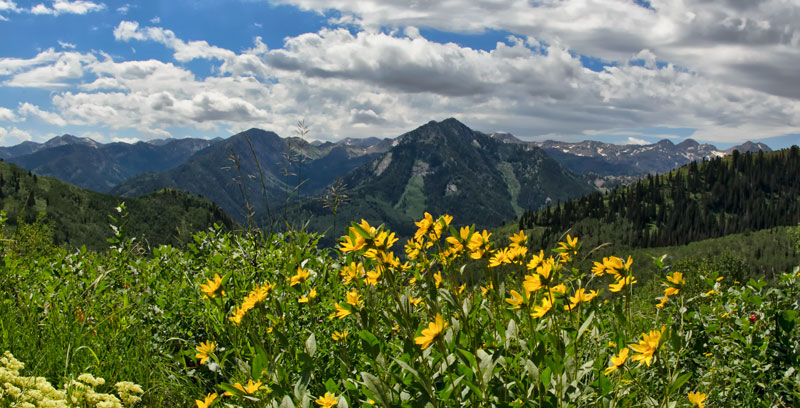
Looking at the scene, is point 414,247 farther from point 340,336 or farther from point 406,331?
point 406,331

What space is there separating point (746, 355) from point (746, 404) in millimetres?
439

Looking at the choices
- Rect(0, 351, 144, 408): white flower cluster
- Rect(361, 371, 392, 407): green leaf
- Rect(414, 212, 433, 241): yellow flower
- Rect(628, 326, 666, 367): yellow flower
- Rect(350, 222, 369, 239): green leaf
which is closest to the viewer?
Rect(628, 326, 666, 367): yellow flower

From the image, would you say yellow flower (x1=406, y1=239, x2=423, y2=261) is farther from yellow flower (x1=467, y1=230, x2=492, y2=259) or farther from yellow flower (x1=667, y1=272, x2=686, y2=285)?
yellow flower (x1=667, y1=272, x2=686, y2=285)

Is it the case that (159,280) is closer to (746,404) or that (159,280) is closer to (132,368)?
(132,368)

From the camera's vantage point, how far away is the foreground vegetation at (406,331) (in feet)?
7.43

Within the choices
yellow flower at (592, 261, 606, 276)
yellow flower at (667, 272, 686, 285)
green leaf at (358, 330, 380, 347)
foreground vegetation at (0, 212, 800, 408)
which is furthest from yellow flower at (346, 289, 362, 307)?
yellow flower at (667, 272, 686, 285)

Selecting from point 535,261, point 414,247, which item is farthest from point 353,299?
point 535,261

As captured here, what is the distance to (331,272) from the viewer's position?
5.22m

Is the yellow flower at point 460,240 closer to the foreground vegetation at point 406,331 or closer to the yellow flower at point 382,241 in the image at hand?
the foreground vegetation at point 406,331

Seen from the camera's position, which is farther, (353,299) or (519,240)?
(519,240)

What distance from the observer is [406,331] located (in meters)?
2.14

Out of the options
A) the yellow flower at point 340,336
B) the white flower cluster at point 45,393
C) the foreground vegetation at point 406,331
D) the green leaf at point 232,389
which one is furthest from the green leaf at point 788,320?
the white flower cluster at point 45,393

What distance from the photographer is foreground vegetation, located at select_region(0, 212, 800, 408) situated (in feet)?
7.43

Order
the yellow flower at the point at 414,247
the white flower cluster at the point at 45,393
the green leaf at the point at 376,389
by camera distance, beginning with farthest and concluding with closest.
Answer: the yellow flower at the point at 414,247, the white flower cluster at the point at 45,393, the green leaf at the point at 376,389
